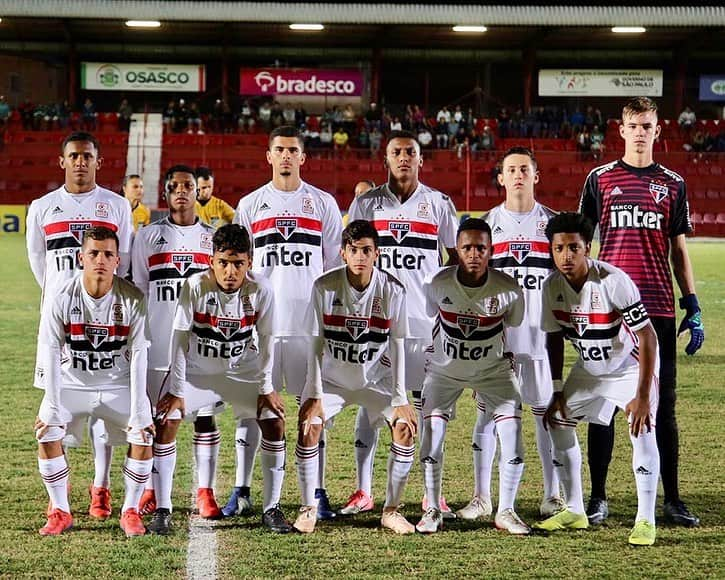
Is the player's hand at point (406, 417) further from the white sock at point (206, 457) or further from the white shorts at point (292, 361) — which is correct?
the white sock at point (206, 457)

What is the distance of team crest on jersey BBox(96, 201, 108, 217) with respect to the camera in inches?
210

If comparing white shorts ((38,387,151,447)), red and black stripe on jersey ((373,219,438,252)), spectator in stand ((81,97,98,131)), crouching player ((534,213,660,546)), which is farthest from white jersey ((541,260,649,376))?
spectator in stand ((81,97,98,131))

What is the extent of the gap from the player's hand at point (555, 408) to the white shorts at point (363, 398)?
29.6 inches

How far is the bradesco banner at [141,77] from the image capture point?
31.9 m

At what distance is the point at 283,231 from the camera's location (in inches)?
214

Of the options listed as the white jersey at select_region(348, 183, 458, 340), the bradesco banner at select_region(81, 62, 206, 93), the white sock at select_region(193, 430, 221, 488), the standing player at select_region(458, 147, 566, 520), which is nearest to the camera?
the white sock at select_region(193, 430, 221, 488)

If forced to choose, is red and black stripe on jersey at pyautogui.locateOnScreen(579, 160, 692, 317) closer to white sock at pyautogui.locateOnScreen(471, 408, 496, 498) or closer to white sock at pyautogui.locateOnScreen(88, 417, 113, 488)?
white sock at pyautogui.locateOnScreen(471, 408, 496, 498)

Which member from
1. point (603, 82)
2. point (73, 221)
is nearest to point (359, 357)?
point (73, 221)

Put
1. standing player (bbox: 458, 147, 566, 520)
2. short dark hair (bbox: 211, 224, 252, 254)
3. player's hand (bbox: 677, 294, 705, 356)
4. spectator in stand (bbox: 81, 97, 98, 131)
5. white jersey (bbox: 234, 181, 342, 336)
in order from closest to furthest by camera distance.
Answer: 1. short dark hair (bbox: 211, 224, 252, 254)
2. player's hand (bbox: 677, 294, 705, 356)
3. standing player (bbox: 458, 147, 566, 520)
4. white jersey (bbox: 234, 181, 342, 336)
5. spectator in stand (bbox: 81, 97, 98, 131)

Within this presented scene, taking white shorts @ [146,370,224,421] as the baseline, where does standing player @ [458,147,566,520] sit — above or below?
above

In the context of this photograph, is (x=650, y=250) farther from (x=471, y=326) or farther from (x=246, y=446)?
(x=246, y=446)

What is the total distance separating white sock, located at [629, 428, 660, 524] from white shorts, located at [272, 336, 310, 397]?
1.72 meters

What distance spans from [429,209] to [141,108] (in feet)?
93.5

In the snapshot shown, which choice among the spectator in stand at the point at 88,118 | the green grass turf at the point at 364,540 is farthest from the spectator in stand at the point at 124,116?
the green grass turf at the point at 364,540
